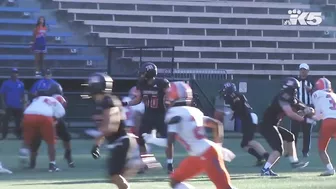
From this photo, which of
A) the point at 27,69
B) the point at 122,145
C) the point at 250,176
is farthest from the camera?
the point at 27,69

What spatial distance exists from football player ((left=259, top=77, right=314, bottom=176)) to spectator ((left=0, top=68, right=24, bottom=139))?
861 centimetres

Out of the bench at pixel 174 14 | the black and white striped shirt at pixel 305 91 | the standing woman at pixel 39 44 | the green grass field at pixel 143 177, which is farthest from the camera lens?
the bench at pixel 174 14

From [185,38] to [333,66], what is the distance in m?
4.93

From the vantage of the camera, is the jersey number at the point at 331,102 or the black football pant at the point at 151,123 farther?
the black football pant at the point at 151,123

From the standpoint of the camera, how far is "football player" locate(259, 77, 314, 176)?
1487cm

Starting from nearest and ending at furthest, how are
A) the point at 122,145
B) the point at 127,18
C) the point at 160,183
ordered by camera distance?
the point at 122,145 < the point at 160,183 < the point at 127,18

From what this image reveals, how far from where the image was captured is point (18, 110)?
22.4 metres

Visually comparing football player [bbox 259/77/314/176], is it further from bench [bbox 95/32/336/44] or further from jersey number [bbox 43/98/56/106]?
bench [bbox 95/32/336/44]

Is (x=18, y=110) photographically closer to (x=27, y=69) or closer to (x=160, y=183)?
(x=27, y=69)

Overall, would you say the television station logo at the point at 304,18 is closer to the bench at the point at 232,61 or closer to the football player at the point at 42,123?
the bench at the point at 232,61

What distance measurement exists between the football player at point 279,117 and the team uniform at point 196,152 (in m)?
4.77

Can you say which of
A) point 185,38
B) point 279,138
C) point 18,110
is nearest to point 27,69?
point 18,110

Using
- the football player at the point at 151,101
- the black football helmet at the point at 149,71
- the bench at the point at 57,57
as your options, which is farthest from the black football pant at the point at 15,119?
the black football helmet at the point at 149,71

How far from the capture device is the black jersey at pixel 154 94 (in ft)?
51.0
